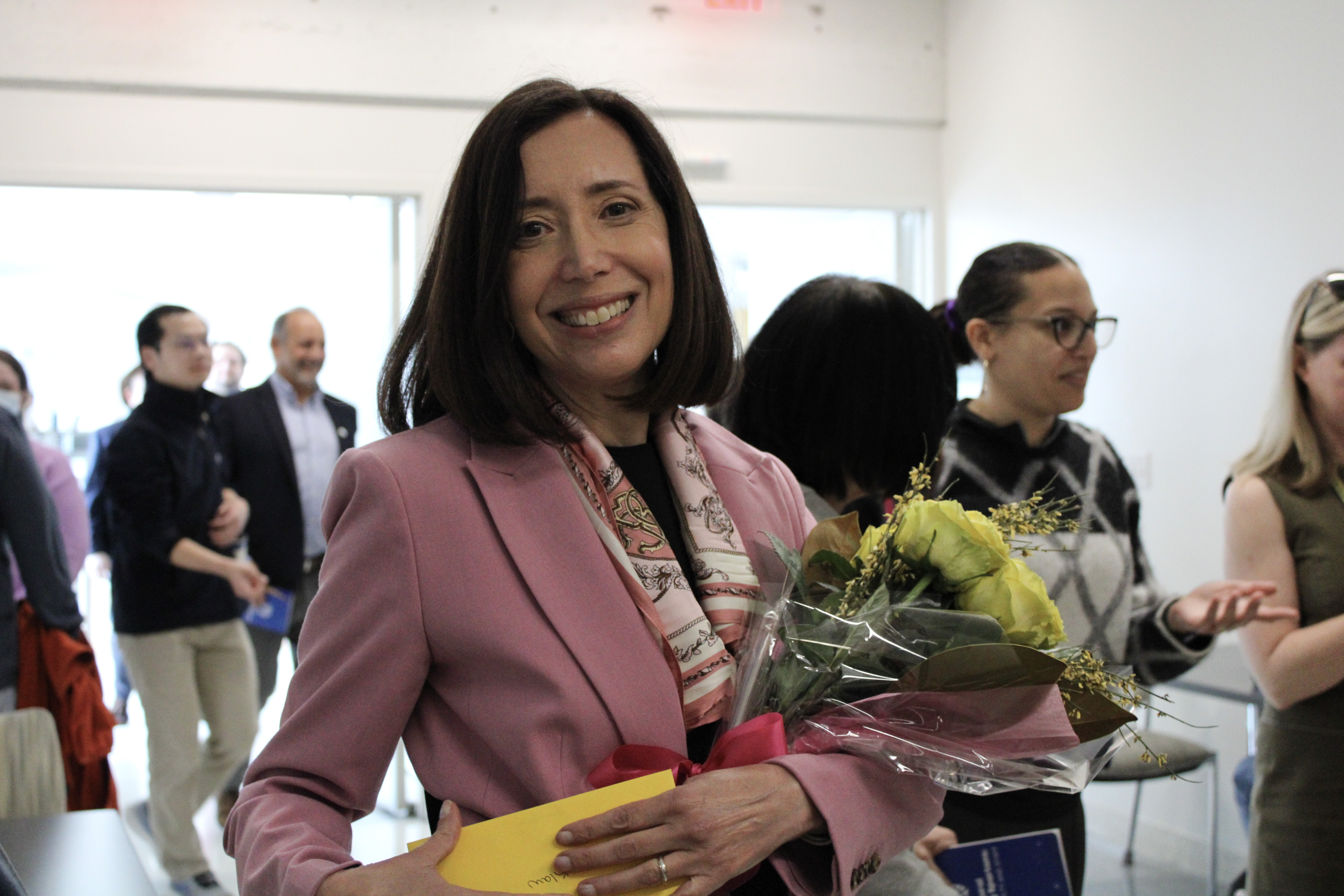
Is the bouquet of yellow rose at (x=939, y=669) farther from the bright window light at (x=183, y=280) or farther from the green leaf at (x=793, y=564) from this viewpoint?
the bright window light at (x=183, y=280)

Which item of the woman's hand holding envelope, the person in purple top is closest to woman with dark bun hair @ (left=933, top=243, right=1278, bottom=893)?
the woman's hand holding envelope

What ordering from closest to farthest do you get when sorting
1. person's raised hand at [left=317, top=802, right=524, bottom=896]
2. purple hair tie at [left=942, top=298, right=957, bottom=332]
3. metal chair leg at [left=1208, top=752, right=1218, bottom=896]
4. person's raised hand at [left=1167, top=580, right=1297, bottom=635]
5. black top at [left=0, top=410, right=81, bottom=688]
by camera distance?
person's raised hand at [left=317, top=802, right=524, bottom=896] < person's raised hand at [left=1167, top=580, right=1297, bottom=635] < purple hair tie at [left=942, top=298, right=957, bottom=332] < black top at [left=0, top=410, right=81, bottom=688] < metal chair leg at [left=1208, top=752, right=1218, bottom=896]

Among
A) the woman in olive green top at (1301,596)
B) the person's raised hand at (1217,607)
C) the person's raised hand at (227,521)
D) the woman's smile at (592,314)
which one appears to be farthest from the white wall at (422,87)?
the woman's smile at (592,314)

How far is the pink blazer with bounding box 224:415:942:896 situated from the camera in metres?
1.01

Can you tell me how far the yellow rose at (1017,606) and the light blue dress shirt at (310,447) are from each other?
375 cm

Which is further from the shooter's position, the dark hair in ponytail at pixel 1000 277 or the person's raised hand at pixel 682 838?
the dark hair in ponytail at pixel 1000 277

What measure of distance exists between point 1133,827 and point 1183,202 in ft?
7.37

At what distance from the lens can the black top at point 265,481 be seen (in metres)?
4.31

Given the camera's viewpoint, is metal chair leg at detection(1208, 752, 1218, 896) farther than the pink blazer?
Yes

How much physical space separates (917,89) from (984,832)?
4700 millimetres

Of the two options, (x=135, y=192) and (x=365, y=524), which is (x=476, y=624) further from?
(x=135, y=192)

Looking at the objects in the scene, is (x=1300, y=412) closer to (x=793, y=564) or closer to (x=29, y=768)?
(x=793, y=564)

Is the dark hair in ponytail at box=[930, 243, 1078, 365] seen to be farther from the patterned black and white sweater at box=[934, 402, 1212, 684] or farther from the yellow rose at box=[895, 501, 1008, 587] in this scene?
the yellow rose at box=[895, 501, 1008, 587]

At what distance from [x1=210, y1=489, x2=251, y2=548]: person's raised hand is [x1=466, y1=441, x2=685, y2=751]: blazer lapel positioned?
316cm
